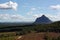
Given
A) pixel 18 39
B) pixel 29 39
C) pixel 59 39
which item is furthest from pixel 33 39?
pixel 59 39

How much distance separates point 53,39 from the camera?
9194 cm

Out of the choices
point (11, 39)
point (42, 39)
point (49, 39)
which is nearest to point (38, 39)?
point (42, 39)

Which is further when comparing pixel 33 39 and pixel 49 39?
pixel 33 39

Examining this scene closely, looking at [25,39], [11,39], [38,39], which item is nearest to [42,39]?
[38,39]

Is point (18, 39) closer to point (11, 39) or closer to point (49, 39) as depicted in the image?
point (11, 39)

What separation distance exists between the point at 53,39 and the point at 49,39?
2487mm

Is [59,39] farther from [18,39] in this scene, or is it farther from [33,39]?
[18,39]

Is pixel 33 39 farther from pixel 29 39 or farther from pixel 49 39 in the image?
pixel 49 39

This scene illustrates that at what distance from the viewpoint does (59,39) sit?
8919 centimetres

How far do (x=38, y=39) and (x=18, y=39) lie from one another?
39.0 feet

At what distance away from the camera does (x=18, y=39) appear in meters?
95.8

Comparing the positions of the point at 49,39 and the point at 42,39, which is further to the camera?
the point at 42,39

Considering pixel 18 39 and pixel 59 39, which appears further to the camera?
pixel 18 39

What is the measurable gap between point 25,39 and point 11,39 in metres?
8.76
